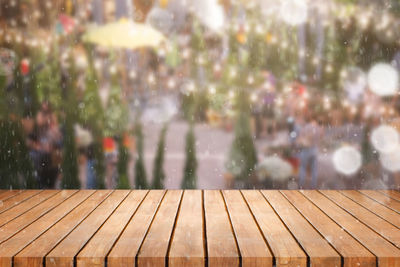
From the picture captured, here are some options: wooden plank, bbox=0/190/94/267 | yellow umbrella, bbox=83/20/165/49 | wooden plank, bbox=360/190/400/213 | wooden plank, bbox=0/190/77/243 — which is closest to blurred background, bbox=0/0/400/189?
yellow umbrella, bbox=83/20/165/49

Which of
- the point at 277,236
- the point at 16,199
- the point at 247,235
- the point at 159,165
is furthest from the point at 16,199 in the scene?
the point at 277,236

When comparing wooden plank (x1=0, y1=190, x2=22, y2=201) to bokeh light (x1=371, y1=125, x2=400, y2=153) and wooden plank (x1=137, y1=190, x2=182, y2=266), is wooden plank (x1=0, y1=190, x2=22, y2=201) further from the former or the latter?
bokeh light (x1=371, y1=125, x2=400, y2=153)

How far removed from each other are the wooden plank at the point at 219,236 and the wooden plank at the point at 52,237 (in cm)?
65

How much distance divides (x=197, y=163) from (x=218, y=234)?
127 cm

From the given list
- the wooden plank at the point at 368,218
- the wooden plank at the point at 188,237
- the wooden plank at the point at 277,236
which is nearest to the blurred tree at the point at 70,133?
the wooden plank at the point at 188,237

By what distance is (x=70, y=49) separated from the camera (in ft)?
10.7

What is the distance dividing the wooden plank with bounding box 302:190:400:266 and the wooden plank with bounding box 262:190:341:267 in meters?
0.16

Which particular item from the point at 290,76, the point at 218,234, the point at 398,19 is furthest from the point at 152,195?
the point at 398,19

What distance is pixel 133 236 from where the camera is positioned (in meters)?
2.04

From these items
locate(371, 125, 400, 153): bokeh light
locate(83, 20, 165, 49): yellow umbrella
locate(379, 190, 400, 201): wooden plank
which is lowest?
locate(379, 190, 400, 201): wooden plank

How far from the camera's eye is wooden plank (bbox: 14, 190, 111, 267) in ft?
5.71

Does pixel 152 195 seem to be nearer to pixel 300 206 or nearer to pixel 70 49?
pixel 300 206

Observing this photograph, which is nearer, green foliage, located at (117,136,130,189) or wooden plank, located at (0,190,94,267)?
wooden plank, located at (0,190,94,267)

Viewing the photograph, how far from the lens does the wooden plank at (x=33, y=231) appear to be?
178cm
